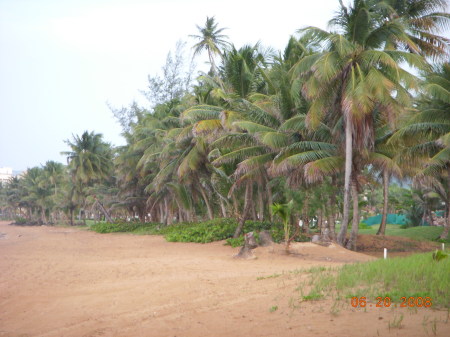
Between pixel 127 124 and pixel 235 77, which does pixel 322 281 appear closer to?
pixel 235 77

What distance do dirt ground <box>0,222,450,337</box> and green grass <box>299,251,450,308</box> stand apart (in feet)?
1.12

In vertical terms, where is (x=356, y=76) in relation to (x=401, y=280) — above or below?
above

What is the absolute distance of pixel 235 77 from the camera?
20.7 meters

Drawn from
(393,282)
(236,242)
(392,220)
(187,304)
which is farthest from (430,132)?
(392,220)

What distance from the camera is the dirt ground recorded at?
5.47m

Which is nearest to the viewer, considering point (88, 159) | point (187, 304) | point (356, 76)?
point (187, 304)

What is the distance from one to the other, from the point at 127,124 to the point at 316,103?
35.4m

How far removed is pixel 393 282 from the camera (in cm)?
642

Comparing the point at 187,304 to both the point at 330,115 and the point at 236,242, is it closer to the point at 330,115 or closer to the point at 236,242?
the point at 236,242

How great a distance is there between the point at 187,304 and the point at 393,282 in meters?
3.48

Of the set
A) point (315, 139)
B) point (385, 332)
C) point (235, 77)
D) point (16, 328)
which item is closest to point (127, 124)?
point (235, 77)

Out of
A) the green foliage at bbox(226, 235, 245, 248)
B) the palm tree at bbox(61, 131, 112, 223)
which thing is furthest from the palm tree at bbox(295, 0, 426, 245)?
the palm tree at bbox(61, 131, 112, 223)

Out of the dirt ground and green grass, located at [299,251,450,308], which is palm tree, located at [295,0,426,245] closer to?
the dirt ground

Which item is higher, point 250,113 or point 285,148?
point 250,113
